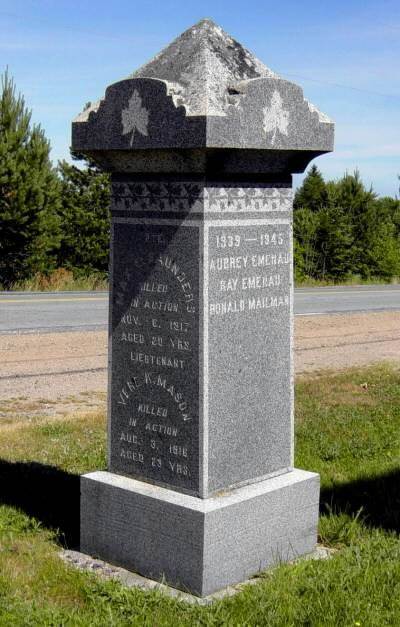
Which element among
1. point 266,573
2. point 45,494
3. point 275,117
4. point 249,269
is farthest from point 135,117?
point 45,494

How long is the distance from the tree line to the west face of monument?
2021 centimetres

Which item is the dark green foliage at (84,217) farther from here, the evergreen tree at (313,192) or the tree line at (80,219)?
the evergreen tree at (313,192)

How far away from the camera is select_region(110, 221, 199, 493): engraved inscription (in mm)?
4688

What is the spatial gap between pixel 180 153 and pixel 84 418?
173 inches

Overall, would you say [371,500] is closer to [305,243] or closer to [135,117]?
[135,117]

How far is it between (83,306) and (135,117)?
46.5ft

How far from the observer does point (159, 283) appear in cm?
482

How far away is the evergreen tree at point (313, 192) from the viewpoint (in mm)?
31094

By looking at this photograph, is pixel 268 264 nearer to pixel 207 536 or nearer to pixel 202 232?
pixel 202 232

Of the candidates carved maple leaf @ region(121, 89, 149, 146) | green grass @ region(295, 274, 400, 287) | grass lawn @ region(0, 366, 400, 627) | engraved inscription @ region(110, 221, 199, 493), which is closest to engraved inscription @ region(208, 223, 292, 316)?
engraved inscription @ region(110, 221, 199, 493)

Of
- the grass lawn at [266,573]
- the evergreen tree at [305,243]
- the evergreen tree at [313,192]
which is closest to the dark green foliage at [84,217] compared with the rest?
the evergreen tree at [305,243]

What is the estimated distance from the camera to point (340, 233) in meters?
30.4

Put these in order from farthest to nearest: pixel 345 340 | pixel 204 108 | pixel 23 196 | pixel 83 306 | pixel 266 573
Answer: pixel 23 196, pixel 83 306, pixel 345 340, pixel 266 573, pixel 204 108

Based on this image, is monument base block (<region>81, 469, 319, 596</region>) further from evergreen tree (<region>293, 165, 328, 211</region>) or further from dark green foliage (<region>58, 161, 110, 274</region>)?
evergreen tree (<region>293, 165, 328, 211</region>)
